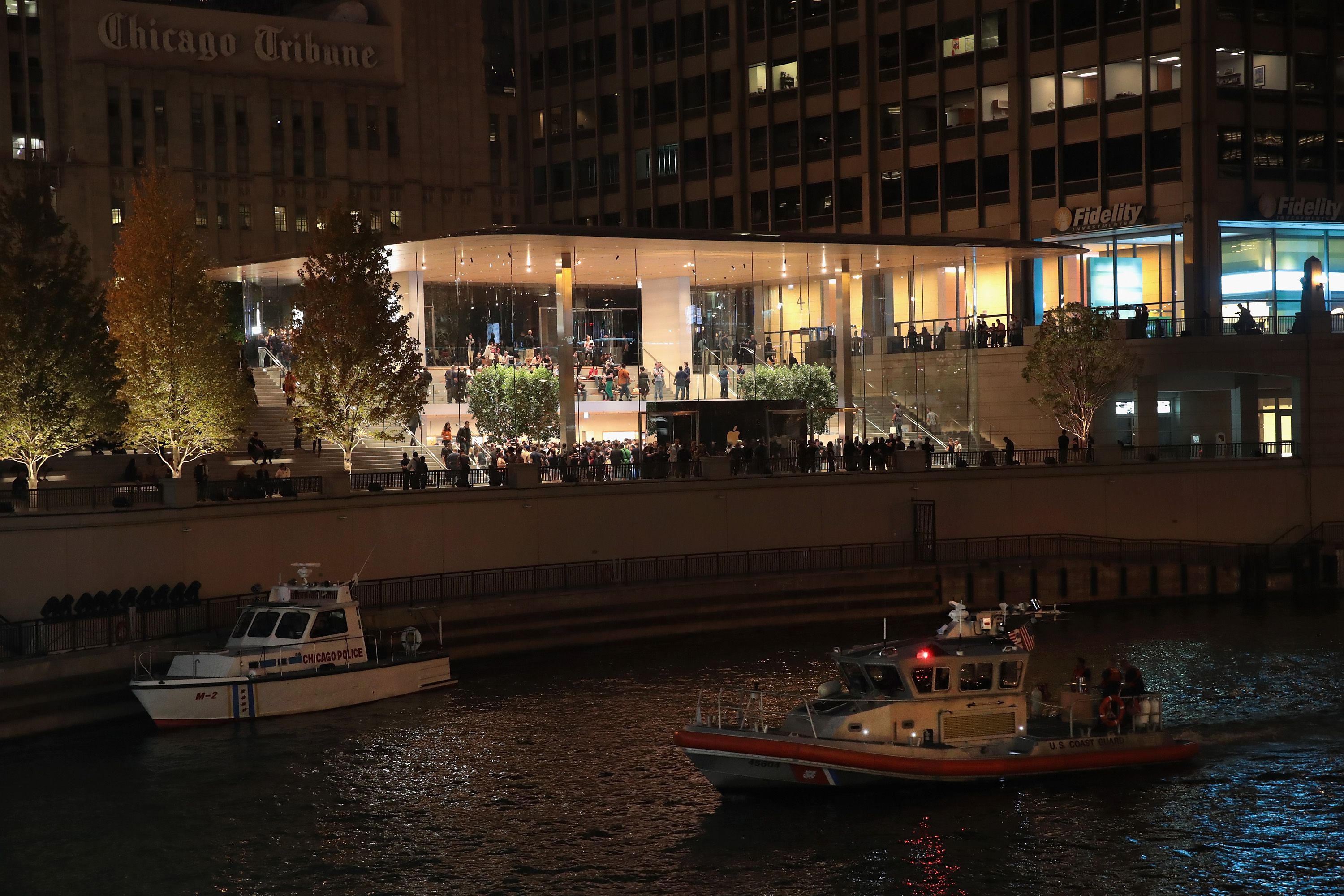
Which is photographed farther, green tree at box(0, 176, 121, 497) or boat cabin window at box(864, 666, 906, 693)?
green tree at box(0, 176, 121, 497)

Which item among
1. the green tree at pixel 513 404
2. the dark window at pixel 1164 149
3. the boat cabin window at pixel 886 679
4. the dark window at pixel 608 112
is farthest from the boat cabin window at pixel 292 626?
the dark window at pixel 608 112

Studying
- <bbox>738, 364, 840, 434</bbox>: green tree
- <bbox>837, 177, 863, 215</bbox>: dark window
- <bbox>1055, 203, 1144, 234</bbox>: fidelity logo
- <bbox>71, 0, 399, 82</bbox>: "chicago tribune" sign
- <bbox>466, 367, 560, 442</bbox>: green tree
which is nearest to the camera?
<bbox>466, 367, 560, 442</bbox>: green tree

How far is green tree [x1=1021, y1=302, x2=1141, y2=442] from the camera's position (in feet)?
199

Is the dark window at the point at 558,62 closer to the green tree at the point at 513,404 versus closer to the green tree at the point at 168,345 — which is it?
the green tree at the point at 513,404

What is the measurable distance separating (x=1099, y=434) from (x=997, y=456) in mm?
11625

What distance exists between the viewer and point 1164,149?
69125 mm

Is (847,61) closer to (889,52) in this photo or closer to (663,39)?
(889,52)

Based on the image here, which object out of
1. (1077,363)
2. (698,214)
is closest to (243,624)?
(1077,363)

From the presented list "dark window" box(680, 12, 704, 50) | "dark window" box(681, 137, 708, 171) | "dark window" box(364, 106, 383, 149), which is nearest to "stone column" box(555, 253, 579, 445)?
"dark window" box(681, 137, 708, 171)

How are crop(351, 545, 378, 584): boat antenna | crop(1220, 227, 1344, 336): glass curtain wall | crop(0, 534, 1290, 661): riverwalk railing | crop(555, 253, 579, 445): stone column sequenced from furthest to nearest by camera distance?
crop(1220, 227, 1344, 336): glass curtain wall < crop(555, 253, 579, 445): stone column < crop(351, 545, 378, 584): boat antenna < crop(0, 534, 1290, 661): riverwalk railing

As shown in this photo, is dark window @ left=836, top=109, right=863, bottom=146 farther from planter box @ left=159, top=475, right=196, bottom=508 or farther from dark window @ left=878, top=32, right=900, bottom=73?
planter box @ left=159, top=475, right=196, bottom=508

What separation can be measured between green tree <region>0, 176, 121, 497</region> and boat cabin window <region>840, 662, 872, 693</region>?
902 inches

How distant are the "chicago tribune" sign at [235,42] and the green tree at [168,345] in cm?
4783

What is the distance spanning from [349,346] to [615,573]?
1069 cm
